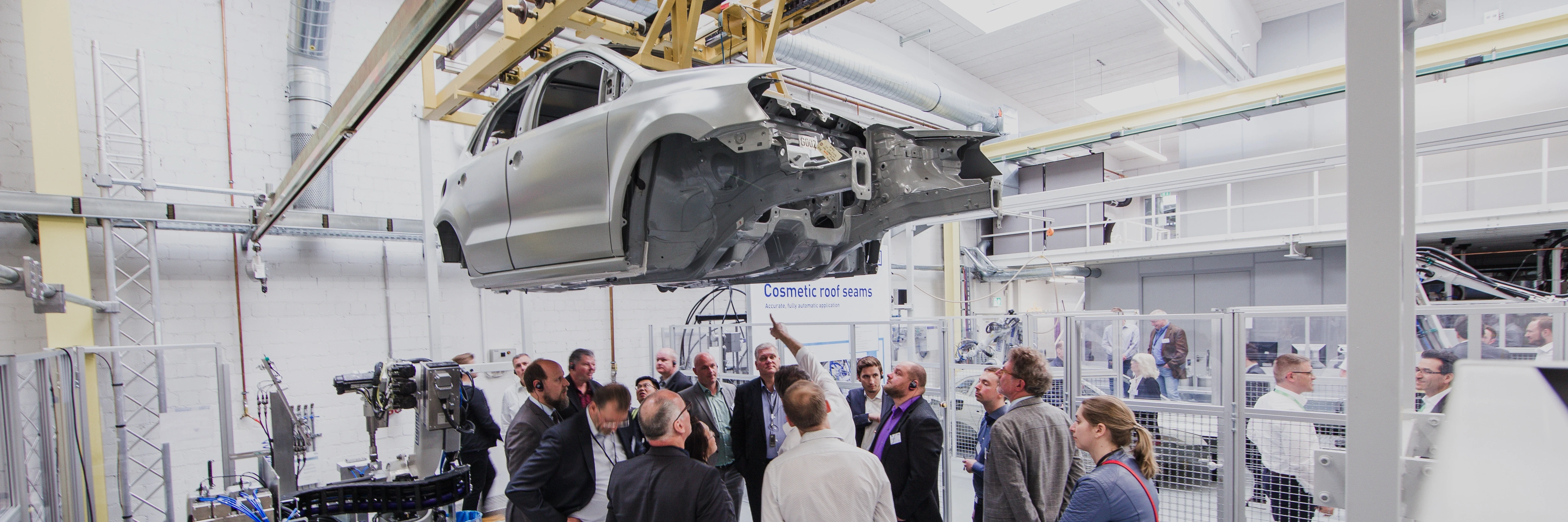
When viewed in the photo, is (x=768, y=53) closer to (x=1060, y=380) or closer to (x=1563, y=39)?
(x=1060, y=380)

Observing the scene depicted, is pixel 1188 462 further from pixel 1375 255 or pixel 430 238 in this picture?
pixel 430 238

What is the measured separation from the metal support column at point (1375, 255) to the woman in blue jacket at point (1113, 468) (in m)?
1.04

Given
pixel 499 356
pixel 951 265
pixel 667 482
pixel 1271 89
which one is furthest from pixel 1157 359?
pixel 951 265

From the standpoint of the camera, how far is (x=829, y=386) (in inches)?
154

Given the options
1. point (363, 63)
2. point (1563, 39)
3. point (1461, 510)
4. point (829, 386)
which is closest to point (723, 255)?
point (829, 386)

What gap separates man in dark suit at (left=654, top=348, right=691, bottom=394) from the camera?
16.9 feet

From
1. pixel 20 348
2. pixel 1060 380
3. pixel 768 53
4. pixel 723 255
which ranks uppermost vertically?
pixel 768 53

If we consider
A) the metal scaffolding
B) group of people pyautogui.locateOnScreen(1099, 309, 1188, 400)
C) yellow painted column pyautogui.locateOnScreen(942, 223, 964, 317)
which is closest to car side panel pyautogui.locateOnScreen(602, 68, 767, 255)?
group of people pyautogui.locateOnScreen(1099, 309, 1188, 400)

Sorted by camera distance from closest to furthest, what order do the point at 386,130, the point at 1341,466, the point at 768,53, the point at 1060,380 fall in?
the point at 1341,466 → the point at 768,53 → the point at 1060,380 → the point at 386,130

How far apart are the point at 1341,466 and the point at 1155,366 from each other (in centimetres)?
430

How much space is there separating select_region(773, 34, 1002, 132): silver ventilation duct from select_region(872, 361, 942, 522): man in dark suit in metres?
4.14

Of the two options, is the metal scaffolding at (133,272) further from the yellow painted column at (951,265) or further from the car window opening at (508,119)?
the yellow painted column at (951,265)

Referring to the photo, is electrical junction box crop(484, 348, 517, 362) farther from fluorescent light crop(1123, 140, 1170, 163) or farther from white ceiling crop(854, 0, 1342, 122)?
fluorescent light crop(1123, 140, 1170, 163)

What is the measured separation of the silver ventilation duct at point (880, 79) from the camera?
792cm
